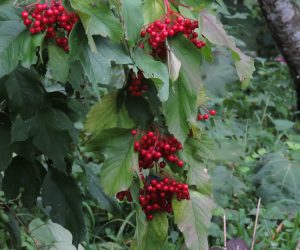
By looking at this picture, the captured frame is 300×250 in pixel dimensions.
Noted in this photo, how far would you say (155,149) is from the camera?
1.11m

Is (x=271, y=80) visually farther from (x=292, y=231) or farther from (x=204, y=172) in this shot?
(x=204, y=172)

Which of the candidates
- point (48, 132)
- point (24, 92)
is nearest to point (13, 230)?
point (48, 132)

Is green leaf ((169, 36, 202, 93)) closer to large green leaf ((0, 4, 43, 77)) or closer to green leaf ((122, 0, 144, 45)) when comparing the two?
green leaf ((122, 0, 144, 45))

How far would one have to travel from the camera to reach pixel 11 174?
1.54 meters

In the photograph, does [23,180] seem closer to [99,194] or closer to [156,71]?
[99,194]

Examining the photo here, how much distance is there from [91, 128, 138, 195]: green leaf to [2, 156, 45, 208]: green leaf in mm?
466

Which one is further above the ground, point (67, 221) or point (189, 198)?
point (189, 198)

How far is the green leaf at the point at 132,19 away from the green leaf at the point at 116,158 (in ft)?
0.74

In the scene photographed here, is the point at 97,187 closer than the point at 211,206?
No

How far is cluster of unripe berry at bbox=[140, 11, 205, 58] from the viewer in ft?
3.29

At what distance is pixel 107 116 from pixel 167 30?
264mm

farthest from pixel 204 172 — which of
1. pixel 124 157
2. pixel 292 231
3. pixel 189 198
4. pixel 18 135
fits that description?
pixel 292 231

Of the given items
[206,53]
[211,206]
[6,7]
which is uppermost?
[6,7]

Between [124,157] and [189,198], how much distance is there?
0.58 ft
